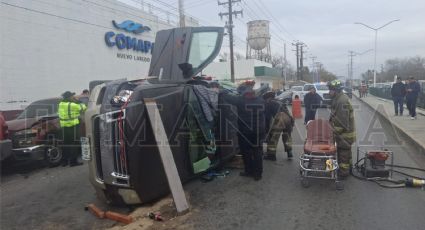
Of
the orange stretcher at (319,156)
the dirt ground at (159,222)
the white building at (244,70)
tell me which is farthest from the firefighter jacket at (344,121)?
the white building at (244,70)

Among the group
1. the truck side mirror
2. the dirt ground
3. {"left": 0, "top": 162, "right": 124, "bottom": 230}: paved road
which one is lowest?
{"left": 0, "top": 162, "right": 124, "bottom": 230}: paved road

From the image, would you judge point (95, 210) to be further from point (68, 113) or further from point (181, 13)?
point (181, 13)

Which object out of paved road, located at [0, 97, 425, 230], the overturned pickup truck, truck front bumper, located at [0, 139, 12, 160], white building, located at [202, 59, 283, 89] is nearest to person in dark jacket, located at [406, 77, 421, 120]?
paved road, located at [0, 97, 425, 230]

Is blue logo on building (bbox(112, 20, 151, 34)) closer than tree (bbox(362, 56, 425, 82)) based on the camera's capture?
Yes

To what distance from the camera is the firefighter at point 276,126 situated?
8.62 metres

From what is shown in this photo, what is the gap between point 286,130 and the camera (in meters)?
8.75

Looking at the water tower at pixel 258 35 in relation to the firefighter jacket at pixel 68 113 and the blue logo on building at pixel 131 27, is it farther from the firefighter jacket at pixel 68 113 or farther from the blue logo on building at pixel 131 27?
the firefighter jacket at pixel 68 113

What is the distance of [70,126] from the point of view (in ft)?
29.9

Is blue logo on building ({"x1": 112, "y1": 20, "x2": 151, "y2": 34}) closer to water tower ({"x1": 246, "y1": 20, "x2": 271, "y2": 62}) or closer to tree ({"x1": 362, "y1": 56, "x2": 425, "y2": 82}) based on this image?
water tower ({"x1": 246, "y1": 20, "x2": 271, "y2": 62})

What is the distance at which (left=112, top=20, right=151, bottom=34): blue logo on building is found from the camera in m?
22.4

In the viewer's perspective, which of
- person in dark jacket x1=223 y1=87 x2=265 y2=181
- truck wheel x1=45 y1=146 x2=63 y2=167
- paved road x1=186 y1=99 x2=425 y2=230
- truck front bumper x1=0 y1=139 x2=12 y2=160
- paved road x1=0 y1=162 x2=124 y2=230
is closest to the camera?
A: paved road x1=186 y1=99 x2=425 y2=230

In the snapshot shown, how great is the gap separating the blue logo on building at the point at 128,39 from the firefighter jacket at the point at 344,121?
16722mm

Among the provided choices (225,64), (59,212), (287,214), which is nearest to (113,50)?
(59,212)

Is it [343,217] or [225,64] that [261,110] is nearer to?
[343,217]
